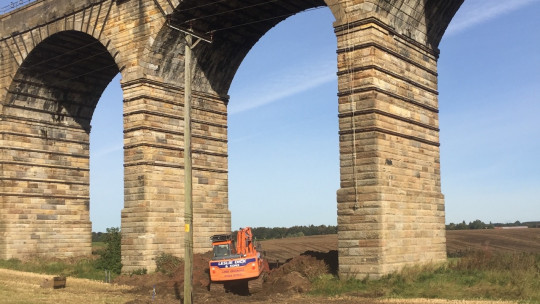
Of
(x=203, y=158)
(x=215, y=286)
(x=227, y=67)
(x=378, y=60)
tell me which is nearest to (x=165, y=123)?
(x=203, y=158)

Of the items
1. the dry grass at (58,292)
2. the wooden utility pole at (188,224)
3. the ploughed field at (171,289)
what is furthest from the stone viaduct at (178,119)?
the wooden utility pole at (188,224)

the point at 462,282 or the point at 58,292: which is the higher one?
Result: the point at 462,282

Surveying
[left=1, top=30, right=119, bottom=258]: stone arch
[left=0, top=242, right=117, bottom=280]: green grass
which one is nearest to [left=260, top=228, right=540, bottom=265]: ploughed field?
[left=1, top=30, right=119, bottom=258]: stone arch

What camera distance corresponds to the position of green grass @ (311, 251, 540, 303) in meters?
18.0

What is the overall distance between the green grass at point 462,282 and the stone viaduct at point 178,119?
61cm

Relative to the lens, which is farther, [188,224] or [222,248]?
[222,248]

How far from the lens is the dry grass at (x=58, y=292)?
20.3 metres

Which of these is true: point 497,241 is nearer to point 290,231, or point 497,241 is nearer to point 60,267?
point 60,267

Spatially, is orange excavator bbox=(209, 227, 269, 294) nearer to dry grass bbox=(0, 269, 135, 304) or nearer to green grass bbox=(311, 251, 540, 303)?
green grass bbox=(311, 251, 540, 303)

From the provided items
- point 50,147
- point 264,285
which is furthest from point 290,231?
point 264,285

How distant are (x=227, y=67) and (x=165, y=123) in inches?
199

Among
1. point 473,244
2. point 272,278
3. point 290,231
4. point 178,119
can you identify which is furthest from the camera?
point 290,231

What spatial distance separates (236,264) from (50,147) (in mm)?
20439

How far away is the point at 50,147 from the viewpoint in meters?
36.8
